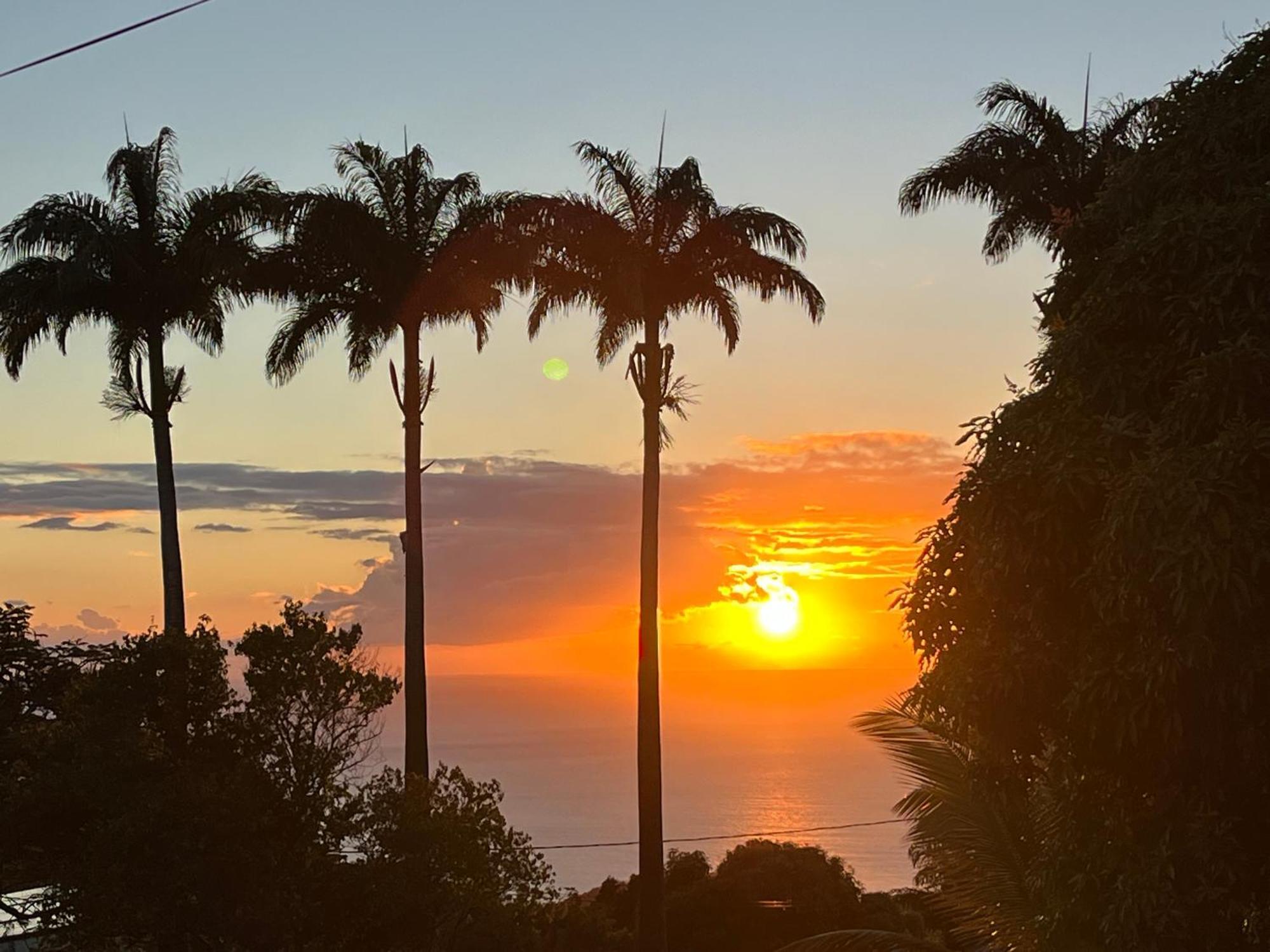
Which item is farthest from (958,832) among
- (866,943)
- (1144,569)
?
(1144,569)

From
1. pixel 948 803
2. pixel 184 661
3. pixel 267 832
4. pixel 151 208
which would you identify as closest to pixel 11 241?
pixel 151 208

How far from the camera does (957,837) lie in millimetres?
16656

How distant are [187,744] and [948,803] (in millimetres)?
10278

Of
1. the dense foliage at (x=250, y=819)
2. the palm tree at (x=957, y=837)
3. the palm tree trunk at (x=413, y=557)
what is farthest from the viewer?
the palm tree trunk at (x=413, y=557)

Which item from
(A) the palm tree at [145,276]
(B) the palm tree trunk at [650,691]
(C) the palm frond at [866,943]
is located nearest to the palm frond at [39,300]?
(A) the palm tree at [145,276]

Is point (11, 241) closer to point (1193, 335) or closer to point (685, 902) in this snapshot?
point (685, 902)

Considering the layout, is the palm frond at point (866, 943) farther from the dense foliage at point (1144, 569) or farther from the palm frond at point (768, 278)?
the palm frond at point (768, 278)

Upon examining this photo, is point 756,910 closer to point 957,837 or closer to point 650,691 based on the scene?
point 650,691

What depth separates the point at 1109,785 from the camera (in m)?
13.7

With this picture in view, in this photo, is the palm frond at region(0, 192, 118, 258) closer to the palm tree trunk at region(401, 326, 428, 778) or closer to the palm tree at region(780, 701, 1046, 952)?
the palm tree trunk at region(401, 326, 428, 778)

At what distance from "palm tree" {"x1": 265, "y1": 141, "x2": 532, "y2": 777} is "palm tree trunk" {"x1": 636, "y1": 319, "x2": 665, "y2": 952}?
14.1 feet

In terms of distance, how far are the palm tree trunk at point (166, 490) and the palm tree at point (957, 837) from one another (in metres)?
19.5

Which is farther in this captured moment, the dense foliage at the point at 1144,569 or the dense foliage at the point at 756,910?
the dense foliage at the point at 756,910

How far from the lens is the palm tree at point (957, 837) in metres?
16.1
